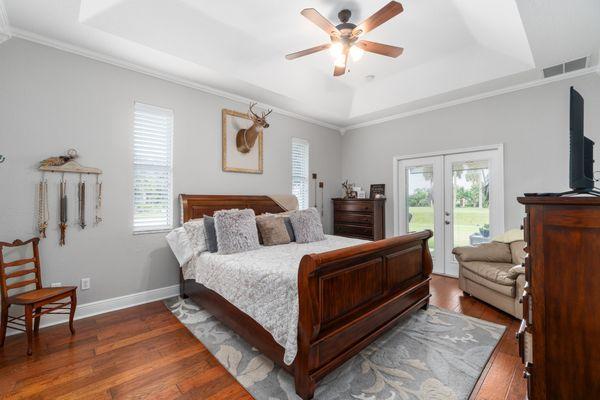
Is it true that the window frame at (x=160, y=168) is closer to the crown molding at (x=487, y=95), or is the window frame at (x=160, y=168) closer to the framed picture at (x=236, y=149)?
the framed picture at (x=236, y=149)

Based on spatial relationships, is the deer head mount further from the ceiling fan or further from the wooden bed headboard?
the ceiling fan

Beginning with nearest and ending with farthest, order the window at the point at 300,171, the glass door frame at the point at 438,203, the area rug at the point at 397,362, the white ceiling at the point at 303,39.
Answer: the area rug at the point at 397,362
the white ceiling at the point at 303,39
the glass door frame at the point at 438,203
the window at the point at 300,171

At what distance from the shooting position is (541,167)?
366 centimetres

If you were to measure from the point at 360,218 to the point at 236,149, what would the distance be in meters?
2.62

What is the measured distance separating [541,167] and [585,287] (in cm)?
338

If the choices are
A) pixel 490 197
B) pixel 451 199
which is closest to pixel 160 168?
pixel 451 199

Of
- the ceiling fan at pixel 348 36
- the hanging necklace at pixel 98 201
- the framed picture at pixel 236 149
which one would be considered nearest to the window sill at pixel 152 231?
the hanging necklace at pixel 98 201

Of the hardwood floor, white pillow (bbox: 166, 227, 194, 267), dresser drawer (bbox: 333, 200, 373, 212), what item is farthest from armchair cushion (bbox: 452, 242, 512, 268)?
white pillow (bbox: 166, 227, 194, 267)

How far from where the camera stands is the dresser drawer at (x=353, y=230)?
5047 millimetres

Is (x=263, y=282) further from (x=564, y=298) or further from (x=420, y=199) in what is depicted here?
(x=420, y=199)

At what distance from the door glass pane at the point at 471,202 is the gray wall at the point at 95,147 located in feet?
12.3

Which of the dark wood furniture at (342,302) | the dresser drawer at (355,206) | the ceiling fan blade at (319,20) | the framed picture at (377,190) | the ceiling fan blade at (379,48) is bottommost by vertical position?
the dark wood furniture at (342,302)

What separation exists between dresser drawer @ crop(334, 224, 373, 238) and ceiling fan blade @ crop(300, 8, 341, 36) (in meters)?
3.40

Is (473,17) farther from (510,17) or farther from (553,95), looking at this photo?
(553,95)
